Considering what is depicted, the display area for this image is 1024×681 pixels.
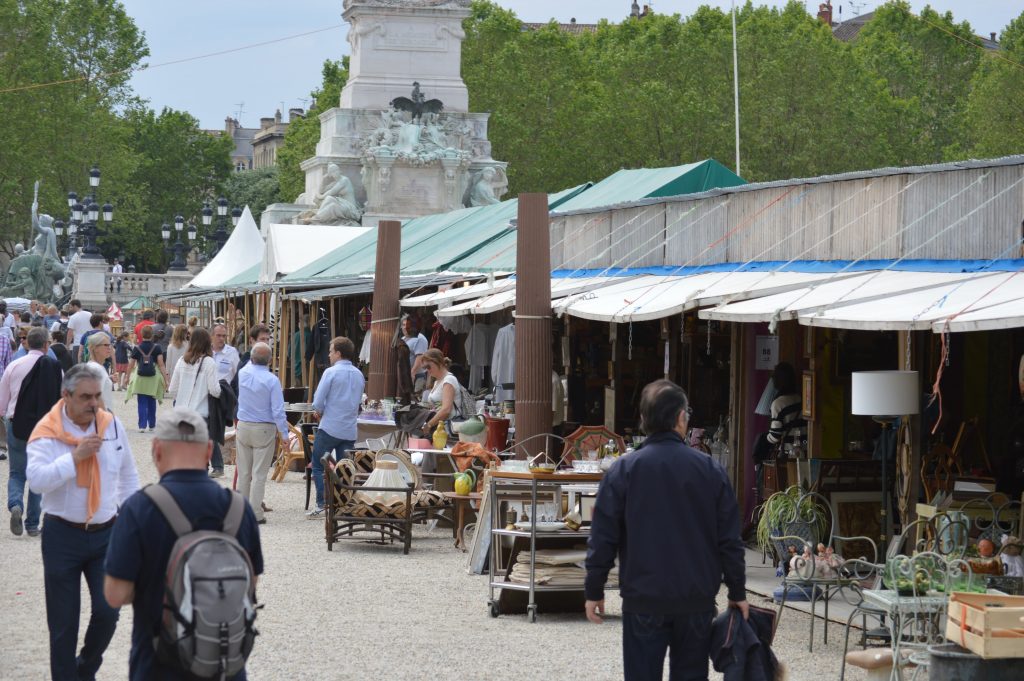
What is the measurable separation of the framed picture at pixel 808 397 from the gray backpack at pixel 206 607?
780cm

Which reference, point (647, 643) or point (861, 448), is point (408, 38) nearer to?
point (861, 448)

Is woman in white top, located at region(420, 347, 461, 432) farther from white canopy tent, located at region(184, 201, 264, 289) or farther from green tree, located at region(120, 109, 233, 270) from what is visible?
green tree, located at region(120, 109, 233, 270)

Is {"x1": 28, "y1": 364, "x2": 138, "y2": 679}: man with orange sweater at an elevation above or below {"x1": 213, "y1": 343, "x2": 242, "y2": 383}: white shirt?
below

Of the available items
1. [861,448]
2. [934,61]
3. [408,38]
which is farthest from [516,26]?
[861,448]

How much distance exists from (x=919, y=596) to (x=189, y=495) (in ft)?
12.8

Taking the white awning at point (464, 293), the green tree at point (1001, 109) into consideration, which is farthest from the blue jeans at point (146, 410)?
the green tree at point (1001, 109)

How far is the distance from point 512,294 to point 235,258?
70.7 feet

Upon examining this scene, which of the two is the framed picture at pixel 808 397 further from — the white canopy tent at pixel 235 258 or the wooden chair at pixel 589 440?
the white canopy tent at pixel 235 258

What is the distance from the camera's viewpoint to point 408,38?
141 ft

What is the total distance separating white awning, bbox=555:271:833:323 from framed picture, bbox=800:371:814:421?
2.58 ft

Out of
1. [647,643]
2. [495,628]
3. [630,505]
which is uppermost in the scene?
[630,505]

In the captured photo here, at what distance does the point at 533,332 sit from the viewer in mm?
13500

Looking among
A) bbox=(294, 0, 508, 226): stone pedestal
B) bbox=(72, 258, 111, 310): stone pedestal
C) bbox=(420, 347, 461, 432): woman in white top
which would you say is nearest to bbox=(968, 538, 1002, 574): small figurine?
bbox=(420, 347, 461, 432): woman in white top

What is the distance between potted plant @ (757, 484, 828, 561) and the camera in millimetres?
10172
